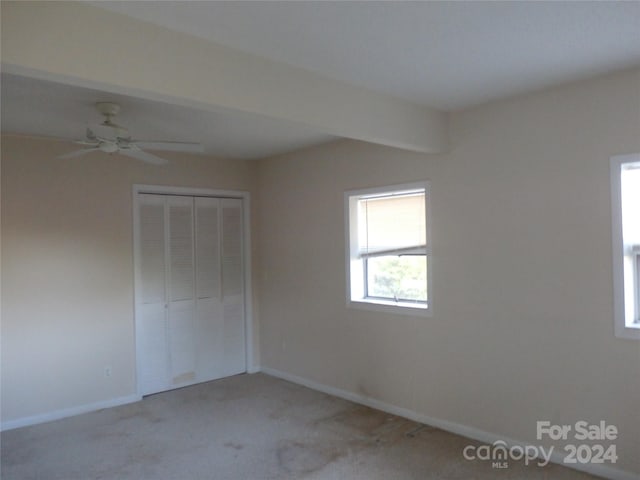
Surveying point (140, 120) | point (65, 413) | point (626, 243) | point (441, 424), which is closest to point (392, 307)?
point (441, 424)

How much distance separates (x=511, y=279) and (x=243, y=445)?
237 cm

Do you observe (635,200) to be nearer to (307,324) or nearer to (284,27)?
(284,27)

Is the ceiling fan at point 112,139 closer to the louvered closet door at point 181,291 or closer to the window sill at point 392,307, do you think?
the louvered closet door at point 181,291

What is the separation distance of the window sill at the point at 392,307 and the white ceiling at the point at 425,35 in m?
1.86

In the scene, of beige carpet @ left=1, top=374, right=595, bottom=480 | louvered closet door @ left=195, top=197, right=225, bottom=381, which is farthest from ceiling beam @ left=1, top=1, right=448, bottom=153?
louvered closet door @ left=195, top=197, right=225, bottom=381

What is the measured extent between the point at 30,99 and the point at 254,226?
293cm

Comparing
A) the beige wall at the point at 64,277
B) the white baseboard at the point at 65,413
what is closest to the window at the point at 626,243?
the beige wall at the point at 64,277

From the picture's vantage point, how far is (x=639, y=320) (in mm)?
2953

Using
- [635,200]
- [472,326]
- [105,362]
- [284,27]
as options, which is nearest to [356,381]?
[472,326]

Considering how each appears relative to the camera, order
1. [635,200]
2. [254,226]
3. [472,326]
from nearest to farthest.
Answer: [635,200]
[472,326]
[254,226]

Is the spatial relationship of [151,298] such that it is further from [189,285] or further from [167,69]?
[167,69]

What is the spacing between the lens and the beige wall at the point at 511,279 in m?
2.95

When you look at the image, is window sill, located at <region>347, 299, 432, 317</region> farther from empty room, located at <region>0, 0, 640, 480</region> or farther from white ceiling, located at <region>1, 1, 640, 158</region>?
white ceiling, located at <region>1, 1, 640, 158</region>

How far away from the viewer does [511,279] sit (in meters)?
3.38
